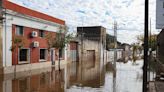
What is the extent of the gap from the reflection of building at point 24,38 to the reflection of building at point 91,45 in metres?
13.0

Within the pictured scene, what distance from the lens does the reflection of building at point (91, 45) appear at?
6053cm

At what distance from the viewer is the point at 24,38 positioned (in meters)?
32.2

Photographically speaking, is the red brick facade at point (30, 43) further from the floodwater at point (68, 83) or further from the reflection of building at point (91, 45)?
the reflection of building at point (91, 45)

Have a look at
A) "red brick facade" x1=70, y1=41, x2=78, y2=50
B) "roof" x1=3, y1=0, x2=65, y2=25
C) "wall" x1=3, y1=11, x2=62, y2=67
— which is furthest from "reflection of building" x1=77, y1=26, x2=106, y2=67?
"wall" x1=3, y1=11, x2=62, y2=67

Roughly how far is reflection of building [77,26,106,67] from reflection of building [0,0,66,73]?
13.0 meters

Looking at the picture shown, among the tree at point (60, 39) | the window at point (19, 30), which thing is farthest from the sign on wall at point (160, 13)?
the tree at point (60, 39)

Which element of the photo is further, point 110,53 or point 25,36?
point 110,53

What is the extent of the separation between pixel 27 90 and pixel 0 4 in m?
13.5

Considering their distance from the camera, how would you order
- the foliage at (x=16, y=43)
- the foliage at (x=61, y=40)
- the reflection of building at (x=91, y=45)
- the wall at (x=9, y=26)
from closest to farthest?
the foliage at (x=16, y=43) → the wall at (x=9, y=26) → the foliage at (x=61, y=40) → the reflection of building at (x=91, y=45)

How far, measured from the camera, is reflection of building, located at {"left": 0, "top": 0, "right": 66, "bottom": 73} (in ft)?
91.9

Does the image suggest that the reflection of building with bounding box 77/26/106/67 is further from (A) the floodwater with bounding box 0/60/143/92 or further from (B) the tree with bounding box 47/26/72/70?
(A) the floodwater with bounding box 0/60/143/92

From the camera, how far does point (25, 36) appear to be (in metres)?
32.8

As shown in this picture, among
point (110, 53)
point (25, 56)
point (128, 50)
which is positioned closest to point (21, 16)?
point (25, 56)

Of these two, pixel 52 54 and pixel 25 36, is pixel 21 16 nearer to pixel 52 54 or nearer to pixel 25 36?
pixel 25 36
